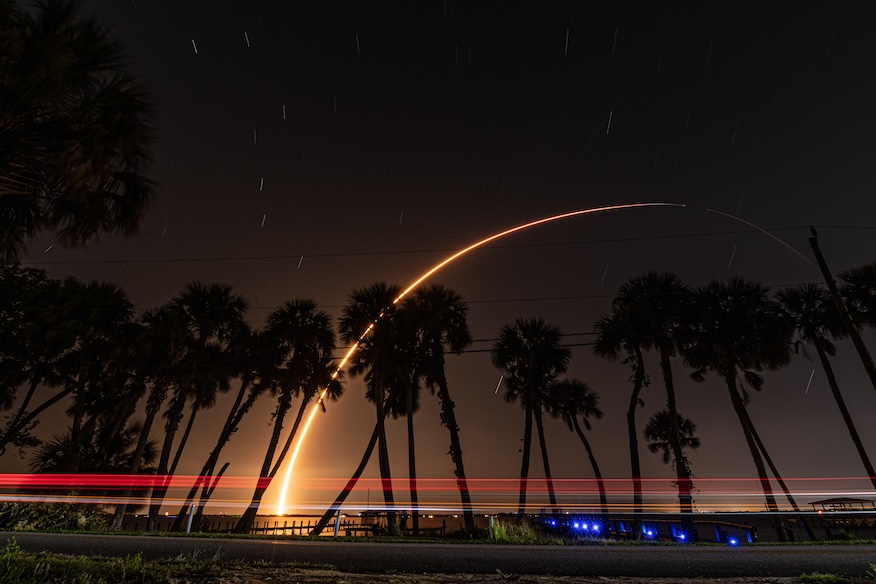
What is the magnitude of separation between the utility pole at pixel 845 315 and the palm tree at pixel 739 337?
1174 cm

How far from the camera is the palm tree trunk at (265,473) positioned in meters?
25.6

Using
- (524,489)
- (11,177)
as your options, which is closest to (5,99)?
(11,177)

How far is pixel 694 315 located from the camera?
31.5m

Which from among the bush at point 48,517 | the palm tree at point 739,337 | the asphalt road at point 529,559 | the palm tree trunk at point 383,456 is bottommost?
the asphalt road at point 529,559

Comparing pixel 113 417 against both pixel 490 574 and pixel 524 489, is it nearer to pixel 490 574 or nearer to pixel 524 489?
pixel 524 489

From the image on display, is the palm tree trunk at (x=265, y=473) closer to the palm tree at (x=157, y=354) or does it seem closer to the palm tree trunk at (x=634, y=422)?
the palm tree at (x=157, y=354)

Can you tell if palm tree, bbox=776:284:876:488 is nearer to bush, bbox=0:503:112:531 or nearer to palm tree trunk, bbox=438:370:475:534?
palm tree trunk, bbox=438:370:475:534

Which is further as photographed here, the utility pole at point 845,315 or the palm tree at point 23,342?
the palm tree at point 23,342

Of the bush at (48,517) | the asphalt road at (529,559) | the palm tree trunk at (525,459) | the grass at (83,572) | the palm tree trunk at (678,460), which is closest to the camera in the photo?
the grass at (83,572)

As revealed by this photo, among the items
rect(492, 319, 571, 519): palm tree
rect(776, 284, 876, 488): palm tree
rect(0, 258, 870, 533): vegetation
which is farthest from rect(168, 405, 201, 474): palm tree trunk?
rect(776, 284, 876, 488): palm tree

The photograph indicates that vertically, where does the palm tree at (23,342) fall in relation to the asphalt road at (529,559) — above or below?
above

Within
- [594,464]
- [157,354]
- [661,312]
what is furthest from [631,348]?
[157,354]

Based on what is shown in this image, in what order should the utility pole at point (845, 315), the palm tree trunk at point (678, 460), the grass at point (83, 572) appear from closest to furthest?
the grass at point (83, 572)
the utility pole at point (845, 315)
the palm tree trunk at point (678, 460)

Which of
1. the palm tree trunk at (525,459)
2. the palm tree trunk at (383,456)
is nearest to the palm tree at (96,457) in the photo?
the palm tree trunk at (383,456)
